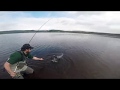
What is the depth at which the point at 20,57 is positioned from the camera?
3.96m

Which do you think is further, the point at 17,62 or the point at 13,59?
the point at 17,62

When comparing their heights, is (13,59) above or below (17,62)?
above

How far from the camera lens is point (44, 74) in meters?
6.00
